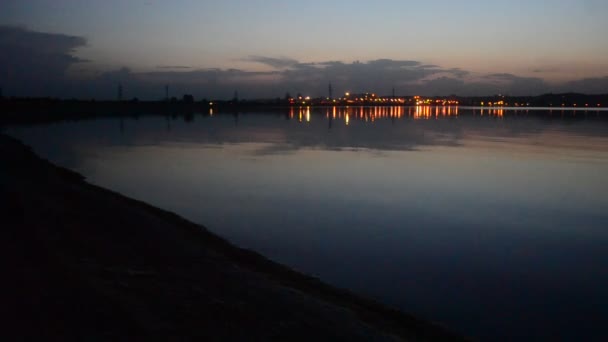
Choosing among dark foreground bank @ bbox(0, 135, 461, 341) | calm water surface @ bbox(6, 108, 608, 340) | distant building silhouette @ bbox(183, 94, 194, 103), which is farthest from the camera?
distant building silhouette @ bbox(183, 94, 194, 103)

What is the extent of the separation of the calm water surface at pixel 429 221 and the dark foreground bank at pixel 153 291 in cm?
137

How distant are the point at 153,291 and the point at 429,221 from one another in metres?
9.01

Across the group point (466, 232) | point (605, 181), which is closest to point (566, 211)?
point (466, 232)

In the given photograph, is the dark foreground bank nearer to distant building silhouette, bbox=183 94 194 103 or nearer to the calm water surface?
the calm water surface

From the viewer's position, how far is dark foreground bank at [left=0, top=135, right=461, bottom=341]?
5.09 meters

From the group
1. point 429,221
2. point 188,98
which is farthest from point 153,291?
point 188,98

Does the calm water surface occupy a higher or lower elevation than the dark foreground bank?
lower

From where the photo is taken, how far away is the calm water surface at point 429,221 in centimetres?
823

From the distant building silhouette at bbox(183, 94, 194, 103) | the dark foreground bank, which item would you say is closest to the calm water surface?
the dark foreground bank

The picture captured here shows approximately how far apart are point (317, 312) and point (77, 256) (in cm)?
353

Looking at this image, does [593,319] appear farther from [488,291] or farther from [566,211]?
[566,211]

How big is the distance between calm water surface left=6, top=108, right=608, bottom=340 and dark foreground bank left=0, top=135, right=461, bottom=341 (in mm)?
1366

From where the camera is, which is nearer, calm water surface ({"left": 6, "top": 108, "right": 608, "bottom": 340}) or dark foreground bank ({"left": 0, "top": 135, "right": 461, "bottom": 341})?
dark foreground bank ({"left": 0, "top": 135, "right": 461, "bottom": 341})

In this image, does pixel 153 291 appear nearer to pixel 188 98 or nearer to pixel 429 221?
pixel 429 221
